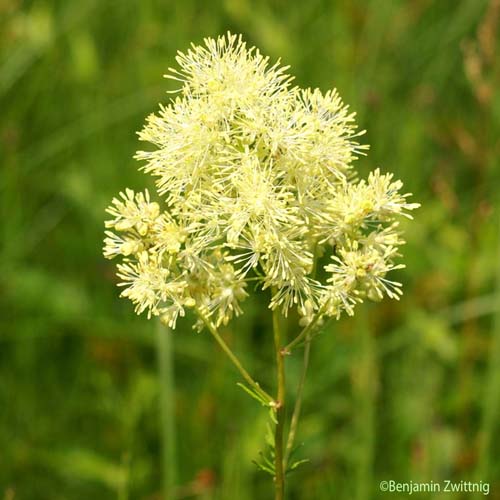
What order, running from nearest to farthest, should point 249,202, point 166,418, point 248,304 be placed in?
point 249,202 < point 166,418 < point 248,304

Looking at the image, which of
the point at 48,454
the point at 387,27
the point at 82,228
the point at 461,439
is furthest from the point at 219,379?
the point at 387,27

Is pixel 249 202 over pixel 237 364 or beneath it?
over

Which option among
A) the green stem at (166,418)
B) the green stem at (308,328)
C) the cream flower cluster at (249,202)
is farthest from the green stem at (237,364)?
the green stem at (166,418)

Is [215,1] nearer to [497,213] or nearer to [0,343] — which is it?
[497,213]

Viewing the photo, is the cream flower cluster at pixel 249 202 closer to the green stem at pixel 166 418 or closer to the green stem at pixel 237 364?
the green stem at pixel 237 364

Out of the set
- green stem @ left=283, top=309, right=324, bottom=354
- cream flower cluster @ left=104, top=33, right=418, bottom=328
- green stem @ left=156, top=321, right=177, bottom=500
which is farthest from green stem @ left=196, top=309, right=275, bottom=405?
green stem @ left=156, top=321, right=177, bottom=500

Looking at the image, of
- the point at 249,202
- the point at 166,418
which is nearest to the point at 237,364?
the point at 249,202

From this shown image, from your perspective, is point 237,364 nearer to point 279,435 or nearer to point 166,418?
point 279,435
